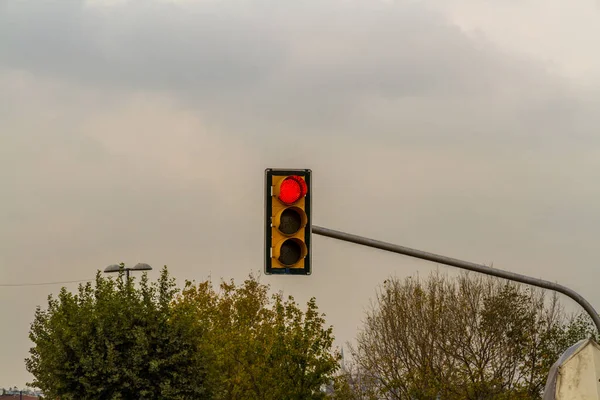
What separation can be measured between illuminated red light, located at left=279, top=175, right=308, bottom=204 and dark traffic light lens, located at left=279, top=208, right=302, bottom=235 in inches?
5.3

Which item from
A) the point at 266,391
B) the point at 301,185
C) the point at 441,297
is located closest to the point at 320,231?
the point at 301,185

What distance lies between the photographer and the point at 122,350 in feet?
129

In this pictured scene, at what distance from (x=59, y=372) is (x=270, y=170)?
2769cm

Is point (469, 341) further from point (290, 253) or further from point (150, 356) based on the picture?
point (290, 253)

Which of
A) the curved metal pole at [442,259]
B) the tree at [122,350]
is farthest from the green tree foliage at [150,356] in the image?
the curved metal pole at [442,259]

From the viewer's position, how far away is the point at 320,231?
13141mm

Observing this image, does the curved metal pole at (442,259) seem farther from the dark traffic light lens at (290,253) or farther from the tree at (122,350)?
the tree at (122,350)

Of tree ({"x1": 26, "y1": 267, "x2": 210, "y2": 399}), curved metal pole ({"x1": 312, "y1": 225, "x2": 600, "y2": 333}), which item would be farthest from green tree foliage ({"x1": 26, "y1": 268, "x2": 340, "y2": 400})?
Result: curved metal pole ({"x1": 312, "y1": 225, "x2": 600, "y2": 333})

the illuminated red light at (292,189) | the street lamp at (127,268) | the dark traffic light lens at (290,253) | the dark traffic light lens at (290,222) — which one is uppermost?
the street lamp at (127,268)

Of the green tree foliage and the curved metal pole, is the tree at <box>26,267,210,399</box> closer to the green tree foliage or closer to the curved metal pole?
the green tree foliage

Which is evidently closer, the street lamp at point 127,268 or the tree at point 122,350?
the tree at point 122,350

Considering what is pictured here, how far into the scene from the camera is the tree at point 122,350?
3816 centimetres

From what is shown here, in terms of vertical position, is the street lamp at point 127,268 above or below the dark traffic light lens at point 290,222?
above

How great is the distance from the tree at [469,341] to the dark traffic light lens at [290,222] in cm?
3603
